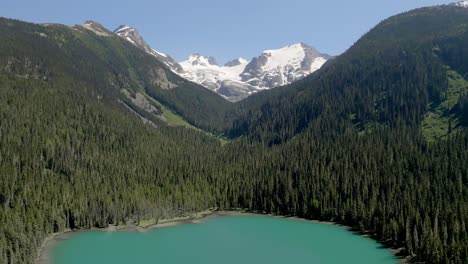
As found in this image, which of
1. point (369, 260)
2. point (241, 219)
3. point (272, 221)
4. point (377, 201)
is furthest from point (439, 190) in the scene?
point (241, 219)

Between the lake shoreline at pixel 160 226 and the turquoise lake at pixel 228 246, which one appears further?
the turquoise lake at pixel 228 246

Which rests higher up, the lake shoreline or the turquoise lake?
the lake shoreline

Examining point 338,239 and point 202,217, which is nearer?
point 338,239

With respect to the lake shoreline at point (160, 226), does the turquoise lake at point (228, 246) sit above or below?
below

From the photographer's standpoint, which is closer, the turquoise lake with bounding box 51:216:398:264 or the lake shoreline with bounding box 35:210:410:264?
the lake shoreline with bounding box 35:210:410:264

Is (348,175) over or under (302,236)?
over

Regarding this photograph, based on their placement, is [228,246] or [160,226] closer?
[228,246]

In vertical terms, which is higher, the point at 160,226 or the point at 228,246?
the point at 160,226

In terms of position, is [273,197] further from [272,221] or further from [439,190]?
[439,190]
